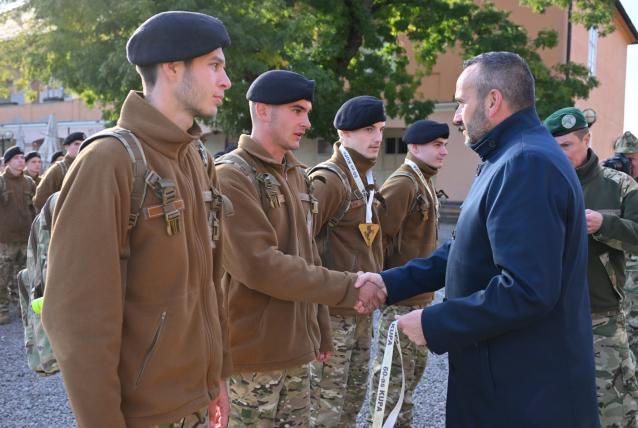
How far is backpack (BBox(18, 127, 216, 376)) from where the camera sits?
2188 millimetres

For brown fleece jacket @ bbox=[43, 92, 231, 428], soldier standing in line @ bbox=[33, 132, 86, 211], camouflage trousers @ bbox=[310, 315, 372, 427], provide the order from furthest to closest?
soldier standing in line @ bbox=[33, 132, 86, 211] → camouflage trousers @ bbox=[310, 315, 372, 427] → brown fleece jacket @ bbox=[43, 92, 231, 428]

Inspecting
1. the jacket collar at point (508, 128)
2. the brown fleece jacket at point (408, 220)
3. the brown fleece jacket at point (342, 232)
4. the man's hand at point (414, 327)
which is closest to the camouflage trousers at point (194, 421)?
the man's hand at point (414, 327)

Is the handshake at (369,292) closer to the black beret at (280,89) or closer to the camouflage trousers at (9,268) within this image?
the black beret at (280,89)

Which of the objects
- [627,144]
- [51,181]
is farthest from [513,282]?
[51,181]

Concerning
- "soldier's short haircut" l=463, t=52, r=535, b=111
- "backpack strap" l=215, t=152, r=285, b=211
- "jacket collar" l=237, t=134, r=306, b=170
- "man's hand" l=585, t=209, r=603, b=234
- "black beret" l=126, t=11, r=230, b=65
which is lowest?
"man's hand" l=585, t=209, r=603, b=234

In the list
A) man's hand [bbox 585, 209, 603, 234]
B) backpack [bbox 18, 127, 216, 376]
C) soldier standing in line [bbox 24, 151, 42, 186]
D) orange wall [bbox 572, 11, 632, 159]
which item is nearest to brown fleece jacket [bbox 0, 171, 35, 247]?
soldier standing in line [bbox 24, 151, 42, 186]

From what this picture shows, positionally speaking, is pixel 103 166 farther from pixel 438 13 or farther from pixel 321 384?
pixel 438 13

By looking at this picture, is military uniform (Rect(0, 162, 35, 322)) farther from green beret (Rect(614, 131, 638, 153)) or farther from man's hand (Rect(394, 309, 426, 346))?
man's hand (Rect(394, 309, 426, 346))

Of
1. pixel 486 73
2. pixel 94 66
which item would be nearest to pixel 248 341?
pixel 486 73

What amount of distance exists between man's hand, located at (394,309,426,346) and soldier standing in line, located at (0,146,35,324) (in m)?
8.65

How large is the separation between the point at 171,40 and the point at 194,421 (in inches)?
56.1

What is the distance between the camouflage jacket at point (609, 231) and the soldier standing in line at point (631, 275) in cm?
130

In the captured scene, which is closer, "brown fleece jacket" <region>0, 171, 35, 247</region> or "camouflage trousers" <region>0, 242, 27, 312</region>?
"camouflage trousers" <region>0, 242, 27, 312</region>

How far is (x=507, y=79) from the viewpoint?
266cm
